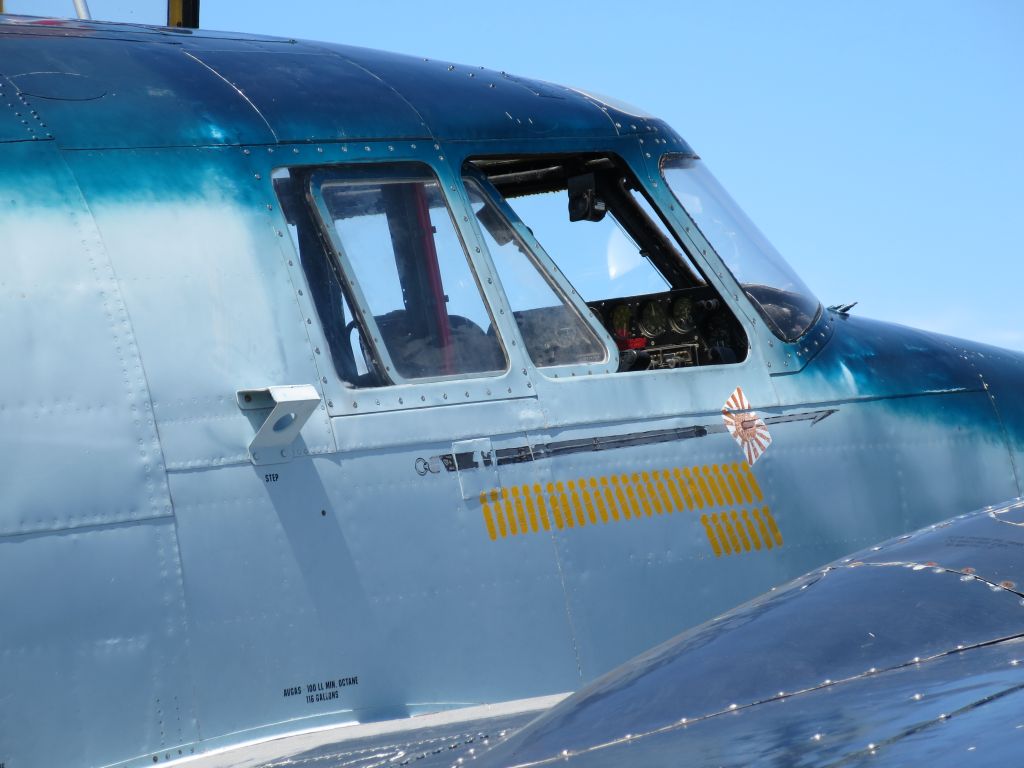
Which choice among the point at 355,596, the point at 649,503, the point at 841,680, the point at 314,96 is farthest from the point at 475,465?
the point at 841,680

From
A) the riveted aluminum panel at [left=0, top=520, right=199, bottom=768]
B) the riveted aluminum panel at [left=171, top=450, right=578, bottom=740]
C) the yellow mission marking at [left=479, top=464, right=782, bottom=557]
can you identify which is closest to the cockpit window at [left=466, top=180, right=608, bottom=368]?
the yellow mission marking at [left=479, top=464, right=782, bottom=557]

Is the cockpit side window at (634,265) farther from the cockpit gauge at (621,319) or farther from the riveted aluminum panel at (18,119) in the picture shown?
the riveted aluminum panel at (18,119)

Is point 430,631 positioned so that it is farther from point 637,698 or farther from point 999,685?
point 999,685

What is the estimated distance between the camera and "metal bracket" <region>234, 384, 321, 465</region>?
14.8ft

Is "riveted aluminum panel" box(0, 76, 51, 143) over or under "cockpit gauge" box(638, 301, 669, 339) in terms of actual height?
over

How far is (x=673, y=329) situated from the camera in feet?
21.7

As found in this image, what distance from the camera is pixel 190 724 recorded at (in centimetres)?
423

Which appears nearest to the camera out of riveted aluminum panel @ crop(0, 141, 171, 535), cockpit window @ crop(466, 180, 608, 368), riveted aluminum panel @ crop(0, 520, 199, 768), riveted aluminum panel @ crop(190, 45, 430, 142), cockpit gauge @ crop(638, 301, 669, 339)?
riveted aluminum panel @ crop(0, 520, 199, 768)

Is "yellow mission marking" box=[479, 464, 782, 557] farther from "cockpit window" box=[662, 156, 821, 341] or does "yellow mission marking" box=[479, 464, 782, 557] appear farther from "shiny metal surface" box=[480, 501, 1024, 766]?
"shiny metal surface" box=[480, 501, 1024, 766]

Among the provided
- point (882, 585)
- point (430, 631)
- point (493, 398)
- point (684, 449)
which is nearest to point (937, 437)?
point (684, 449)

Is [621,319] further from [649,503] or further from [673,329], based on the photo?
[649,503]

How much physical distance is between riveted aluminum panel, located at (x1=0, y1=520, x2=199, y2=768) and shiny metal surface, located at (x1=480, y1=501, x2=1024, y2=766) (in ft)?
5.78

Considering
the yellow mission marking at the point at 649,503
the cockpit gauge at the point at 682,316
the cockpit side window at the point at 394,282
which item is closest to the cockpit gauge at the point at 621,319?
the cockpit gauge at the point at 682,316

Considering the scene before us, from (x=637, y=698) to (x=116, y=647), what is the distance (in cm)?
212
